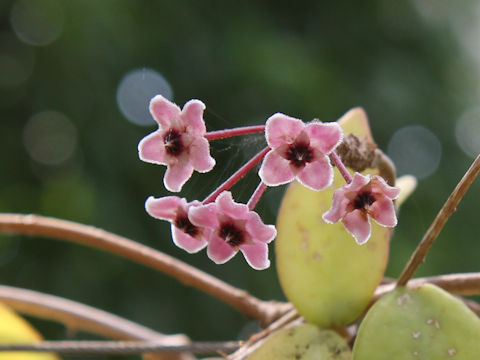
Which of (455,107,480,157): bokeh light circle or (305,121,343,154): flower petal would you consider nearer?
(305,121,343,154): flower petal

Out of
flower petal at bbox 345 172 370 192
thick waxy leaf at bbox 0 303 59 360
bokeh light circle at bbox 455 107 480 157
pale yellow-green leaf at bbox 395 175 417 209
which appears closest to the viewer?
flower petal at bbox 345 172 370 192

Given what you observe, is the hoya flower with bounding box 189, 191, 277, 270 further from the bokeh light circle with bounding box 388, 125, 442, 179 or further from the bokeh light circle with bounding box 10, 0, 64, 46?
the bokeh light circle with bounding box 10, 0, 64, 46

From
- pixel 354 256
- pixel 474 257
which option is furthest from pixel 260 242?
pixel 474 257

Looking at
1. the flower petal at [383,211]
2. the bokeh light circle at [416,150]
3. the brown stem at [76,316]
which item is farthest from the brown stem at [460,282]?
the bokeh light circle at [416,150]

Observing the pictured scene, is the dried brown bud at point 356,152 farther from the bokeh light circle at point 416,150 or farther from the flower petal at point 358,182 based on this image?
the bokeh light circle at point 416,150

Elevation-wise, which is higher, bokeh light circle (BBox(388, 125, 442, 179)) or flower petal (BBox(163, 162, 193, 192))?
flower petal (BBox(163, 162, 193, 192))

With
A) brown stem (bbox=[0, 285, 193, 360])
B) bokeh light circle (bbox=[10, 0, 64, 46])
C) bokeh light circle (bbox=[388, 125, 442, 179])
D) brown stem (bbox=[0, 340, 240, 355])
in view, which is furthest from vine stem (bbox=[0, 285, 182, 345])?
bokeh light circle (bbox=[10, 0, 64, 46])

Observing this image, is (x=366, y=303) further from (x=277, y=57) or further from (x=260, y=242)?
(x=277, y=57)
